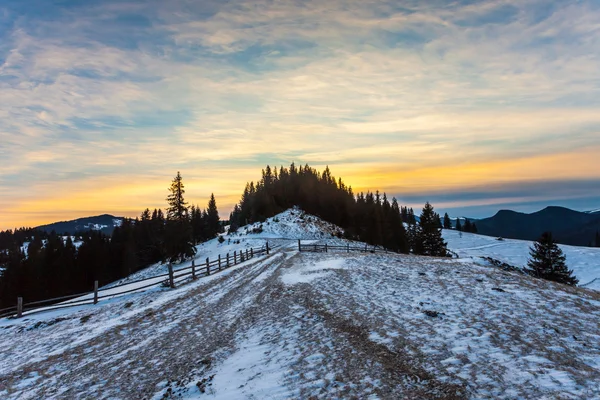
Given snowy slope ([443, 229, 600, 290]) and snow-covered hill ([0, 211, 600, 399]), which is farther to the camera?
snowy slope ([443, 229, 600, 290])

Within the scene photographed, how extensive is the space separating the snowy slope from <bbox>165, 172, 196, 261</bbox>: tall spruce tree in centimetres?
4314

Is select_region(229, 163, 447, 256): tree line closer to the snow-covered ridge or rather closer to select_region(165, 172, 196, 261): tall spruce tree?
the snow-covered ridge

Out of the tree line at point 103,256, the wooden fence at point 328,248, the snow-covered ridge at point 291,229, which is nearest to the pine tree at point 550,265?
the wooden fence at point 328,248

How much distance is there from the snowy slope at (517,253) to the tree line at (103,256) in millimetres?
44766

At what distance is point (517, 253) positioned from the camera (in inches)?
3406

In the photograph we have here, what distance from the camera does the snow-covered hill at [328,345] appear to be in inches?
247

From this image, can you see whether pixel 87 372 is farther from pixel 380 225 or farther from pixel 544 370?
pixel 380 225

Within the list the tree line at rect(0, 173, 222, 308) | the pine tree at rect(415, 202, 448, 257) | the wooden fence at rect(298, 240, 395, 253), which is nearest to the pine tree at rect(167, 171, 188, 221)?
the tree line at rect(0, 173, 222, 308)

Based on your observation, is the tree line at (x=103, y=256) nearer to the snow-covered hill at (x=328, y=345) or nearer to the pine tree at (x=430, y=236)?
the snow-covered hill at (x=328, y=345)

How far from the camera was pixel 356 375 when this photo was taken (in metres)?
6.57

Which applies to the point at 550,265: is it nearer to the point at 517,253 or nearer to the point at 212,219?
the point at 517,253

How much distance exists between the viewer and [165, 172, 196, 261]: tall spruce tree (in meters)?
44.9

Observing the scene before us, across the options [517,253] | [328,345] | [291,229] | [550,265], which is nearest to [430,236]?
[550,265]

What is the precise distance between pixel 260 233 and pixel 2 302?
48150 mm
